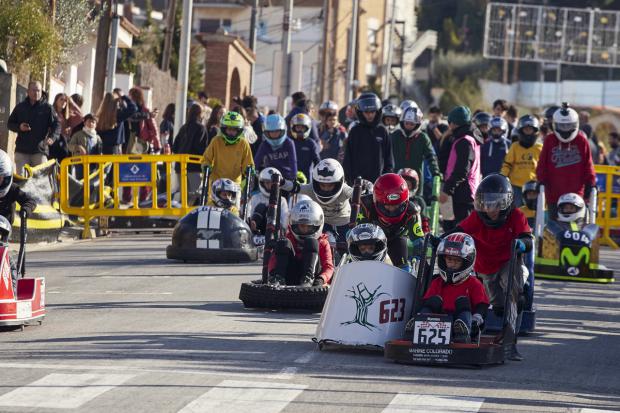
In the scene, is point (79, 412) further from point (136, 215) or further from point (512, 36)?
point (512, 36)

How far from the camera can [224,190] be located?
20234mm

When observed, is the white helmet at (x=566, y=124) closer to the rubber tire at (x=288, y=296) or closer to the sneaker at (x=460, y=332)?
the rubber tire at (x=288, y=296)

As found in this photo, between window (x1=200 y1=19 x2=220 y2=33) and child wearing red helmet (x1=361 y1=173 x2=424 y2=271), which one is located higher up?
window (x1=200 y1=19 x2=220 y2=33)

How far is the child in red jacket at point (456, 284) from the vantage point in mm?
11523

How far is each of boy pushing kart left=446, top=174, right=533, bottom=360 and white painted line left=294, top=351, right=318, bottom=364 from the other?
1925 millimetres

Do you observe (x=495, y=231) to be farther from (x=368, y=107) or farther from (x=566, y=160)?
(x=566, y=160)

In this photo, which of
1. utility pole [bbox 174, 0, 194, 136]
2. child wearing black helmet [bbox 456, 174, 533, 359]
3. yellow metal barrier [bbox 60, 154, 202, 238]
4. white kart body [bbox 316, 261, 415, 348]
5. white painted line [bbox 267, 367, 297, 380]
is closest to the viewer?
white painted line [bbox 267, 367, 297, 380]

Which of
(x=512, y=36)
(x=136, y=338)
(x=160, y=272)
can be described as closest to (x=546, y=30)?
(x=512, y=36)

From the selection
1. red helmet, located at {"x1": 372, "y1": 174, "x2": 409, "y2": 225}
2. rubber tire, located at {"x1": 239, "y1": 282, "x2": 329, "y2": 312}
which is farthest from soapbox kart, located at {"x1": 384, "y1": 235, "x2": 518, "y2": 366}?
rubber tire, located at {"x1": 239, "y1": 282, "x2": 329, "y2": 312}

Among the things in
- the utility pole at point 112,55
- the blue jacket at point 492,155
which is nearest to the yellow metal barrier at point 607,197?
the blue jacket at point 492,155

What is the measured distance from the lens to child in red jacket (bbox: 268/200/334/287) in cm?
1444

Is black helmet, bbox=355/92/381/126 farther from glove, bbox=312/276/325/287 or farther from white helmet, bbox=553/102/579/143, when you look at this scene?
glove, bbox=312/276/325/287

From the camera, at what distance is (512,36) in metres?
83.1

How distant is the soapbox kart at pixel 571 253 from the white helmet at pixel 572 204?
3.9 inches
